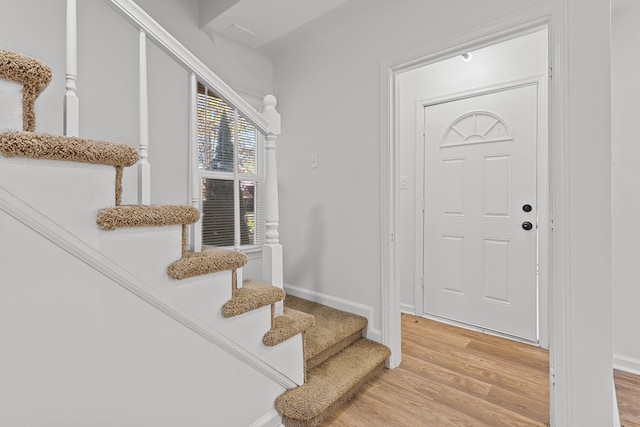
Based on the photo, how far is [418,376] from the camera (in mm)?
1949

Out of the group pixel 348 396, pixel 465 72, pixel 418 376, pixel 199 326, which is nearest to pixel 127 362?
pixel 199 326

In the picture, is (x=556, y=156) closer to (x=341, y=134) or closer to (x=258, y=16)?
(x=341, y=134)

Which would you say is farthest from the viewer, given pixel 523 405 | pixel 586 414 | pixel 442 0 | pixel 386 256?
pixel 386 256

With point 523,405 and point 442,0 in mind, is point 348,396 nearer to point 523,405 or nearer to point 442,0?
point 523,405

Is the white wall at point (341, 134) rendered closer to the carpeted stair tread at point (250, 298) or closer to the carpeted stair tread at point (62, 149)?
the carpeted stair tread at point (250, 298)

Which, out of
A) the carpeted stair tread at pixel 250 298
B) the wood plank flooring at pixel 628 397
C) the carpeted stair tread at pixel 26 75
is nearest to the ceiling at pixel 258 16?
the carpeted stair tread at pixel 26 75

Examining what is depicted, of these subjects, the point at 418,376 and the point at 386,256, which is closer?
the point at 418,376

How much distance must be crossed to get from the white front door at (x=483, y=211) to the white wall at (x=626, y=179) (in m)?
0.47

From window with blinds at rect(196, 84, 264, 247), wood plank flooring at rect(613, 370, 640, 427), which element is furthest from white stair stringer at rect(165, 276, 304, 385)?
wood plank flooring at rect(613, 370, 640, 427)

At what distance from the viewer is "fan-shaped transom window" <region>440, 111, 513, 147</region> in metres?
2.53

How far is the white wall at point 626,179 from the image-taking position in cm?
191

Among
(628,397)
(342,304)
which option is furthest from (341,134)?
(628,397)

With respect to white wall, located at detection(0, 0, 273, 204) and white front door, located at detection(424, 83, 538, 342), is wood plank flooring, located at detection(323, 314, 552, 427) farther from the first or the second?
white wall, located at detection(0, 0, 273, 204)

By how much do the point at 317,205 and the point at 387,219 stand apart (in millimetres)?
692
